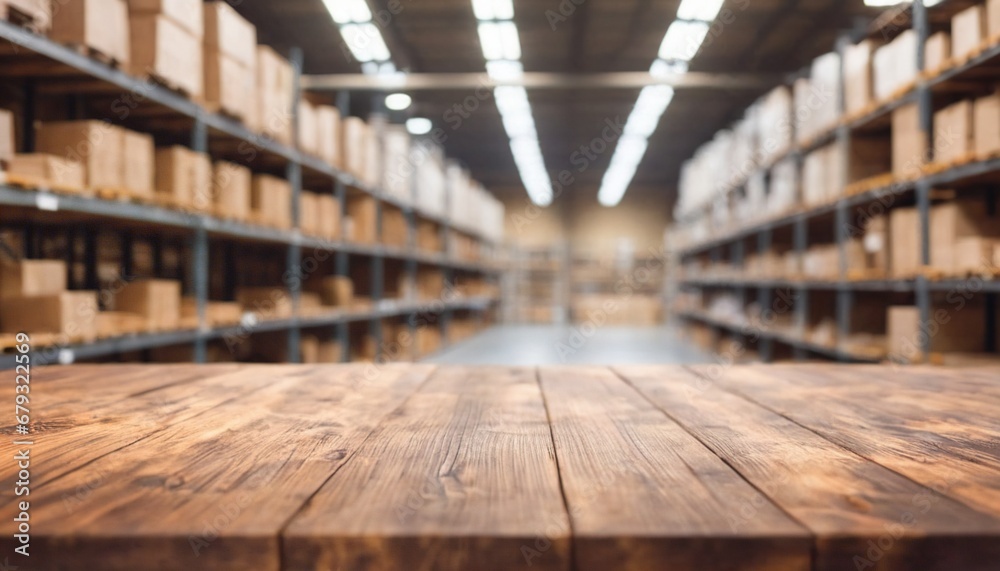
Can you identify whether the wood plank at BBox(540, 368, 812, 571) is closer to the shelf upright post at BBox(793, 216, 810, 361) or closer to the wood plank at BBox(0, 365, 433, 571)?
A: the wood plank at BBox(0, 365, 433, 571)

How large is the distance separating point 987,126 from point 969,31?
0.64 m

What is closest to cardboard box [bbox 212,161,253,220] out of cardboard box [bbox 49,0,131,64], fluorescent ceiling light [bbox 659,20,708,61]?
cardboard box [bbox 49,0,131,64]

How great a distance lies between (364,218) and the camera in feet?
23.3

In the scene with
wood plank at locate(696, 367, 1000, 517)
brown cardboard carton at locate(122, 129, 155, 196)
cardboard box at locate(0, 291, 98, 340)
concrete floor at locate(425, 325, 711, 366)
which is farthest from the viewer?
concrete floor at locate(425, 325, 711, 366)

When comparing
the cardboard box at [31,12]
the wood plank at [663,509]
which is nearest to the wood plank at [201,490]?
the wood plank at [663,509]

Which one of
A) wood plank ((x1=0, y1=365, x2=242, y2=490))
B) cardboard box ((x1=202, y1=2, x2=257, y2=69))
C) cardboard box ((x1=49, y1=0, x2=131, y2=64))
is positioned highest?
cardboard box ((x1=202, y1=2, x2=257, y2=69))

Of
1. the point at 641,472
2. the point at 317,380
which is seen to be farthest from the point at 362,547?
the point at 317,380

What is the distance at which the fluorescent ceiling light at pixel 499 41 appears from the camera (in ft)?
25.5

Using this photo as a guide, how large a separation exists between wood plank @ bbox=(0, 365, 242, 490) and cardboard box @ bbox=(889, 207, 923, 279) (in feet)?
13.9

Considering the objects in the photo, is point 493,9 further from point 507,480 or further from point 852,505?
point 852,505

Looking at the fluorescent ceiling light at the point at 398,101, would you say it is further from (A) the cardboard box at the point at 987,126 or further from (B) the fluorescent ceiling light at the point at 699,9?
(A) the cardboard box at the point at 987,126

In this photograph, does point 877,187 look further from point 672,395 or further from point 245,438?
point 245,438

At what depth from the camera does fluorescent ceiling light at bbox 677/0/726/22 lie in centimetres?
695

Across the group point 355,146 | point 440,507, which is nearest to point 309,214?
point 355,146
